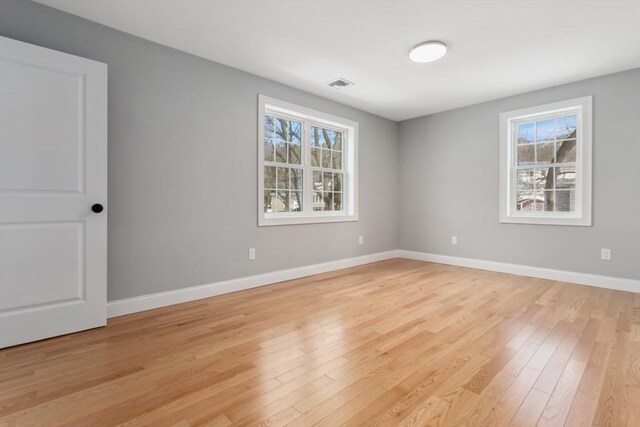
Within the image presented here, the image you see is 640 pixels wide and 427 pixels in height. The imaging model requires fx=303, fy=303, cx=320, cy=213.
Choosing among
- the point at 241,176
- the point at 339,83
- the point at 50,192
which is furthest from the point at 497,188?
the point at 50,192

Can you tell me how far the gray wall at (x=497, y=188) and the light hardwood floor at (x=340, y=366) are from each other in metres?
0.94

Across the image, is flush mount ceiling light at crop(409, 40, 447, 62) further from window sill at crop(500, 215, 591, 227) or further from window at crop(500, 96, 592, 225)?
window sill at crop(500, 215, 591, 227)

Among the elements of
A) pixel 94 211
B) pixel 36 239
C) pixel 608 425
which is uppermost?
pixel 94 211

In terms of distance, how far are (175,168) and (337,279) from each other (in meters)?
2.32

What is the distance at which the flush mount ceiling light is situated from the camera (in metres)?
2.87

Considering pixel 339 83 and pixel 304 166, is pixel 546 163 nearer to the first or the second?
pixel 339 83

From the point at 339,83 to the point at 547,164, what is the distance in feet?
9.84

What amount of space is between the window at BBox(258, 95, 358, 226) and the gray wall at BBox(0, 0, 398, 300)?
151 mm

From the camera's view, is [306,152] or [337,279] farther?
[306,152]

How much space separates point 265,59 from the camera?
127 inches

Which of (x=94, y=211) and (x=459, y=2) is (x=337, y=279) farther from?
(x=459, y=2)

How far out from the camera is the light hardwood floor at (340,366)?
1.42m

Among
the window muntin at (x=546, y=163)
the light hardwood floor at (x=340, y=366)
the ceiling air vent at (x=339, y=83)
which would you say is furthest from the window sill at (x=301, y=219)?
the window muntin at (x=546, y=163)

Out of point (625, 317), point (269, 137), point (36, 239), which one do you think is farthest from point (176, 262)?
point (625, 317)
